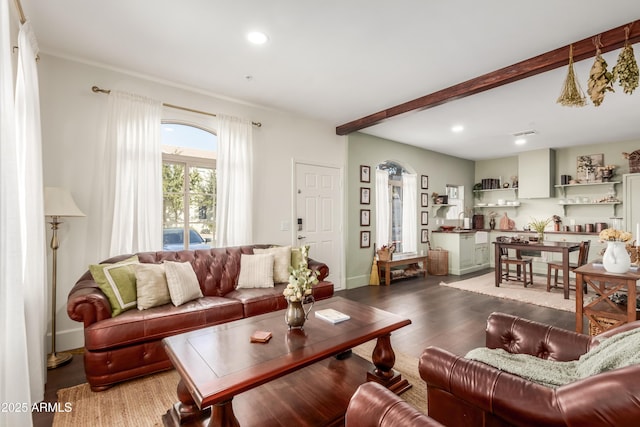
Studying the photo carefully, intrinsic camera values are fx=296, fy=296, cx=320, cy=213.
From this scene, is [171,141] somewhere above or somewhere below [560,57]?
below

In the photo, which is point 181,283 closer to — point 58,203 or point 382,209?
point 58,203

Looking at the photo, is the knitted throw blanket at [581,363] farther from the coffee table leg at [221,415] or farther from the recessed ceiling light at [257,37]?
the recessed ceiling light at [257,37]

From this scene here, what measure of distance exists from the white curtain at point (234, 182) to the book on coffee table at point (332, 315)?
1.95m

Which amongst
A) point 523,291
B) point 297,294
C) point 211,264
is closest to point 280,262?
point 211,264

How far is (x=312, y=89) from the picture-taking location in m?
3.69

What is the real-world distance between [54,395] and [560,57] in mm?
4973

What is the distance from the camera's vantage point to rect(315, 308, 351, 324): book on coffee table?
7.22ft

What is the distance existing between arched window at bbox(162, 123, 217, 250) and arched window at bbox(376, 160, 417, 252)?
143 inches

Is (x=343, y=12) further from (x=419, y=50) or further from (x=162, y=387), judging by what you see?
(x=162, y=387)

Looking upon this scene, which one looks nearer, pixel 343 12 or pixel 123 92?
pixel 343 12

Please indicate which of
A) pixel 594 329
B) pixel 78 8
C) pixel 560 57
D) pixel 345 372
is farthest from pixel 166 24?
pixel 594 329

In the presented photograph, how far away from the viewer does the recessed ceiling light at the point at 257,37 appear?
8.31 ft

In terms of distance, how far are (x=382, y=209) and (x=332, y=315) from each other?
14.2 ft

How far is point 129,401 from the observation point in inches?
81.9
